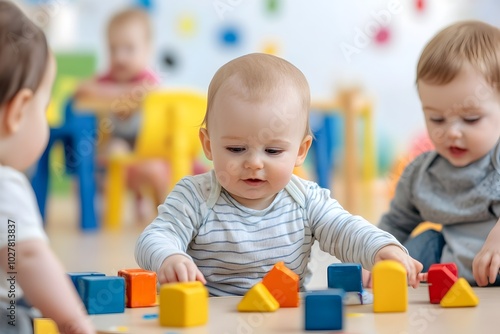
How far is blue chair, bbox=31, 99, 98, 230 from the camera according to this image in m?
3.76

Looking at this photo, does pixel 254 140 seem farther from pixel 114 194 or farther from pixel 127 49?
pixel 127 49

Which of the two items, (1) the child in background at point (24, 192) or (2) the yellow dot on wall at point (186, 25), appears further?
(2) the yellow dot on wall at point (186, 25)

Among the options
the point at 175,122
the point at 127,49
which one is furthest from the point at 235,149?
the point at 127,49

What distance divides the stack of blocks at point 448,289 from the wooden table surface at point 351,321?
12 millimetres

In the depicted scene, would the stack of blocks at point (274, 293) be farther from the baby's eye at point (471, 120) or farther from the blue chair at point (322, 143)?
the blue chair at point (322, 143)

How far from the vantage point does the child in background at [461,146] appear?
1502 mm

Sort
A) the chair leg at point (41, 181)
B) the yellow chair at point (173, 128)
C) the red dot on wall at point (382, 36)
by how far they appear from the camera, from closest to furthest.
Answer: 1. the yellow chair at point (173, 128)
2. the chair leg at point (41, 181)
3. the red dot on wall at point (382, 36)

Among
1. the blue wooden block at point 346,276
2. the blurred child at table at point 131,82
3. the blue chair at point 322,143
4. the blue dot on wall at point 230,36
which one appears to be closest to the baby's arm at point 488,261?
the blue wooden block at point 346,276

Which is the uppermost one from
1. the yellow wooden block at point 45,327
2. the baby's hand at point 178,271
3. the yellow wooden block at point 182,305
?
the baby's hand at point 178,271

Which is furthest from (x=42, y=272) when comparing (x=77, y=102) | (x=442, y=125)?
(x=77, y=102)

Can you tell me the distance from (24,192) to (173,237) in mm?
424

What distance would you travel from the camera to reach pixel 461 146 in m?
1.53

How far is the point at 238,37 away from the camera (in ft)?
20.7

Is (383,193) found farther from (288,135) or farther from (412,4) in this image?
(288,135)
